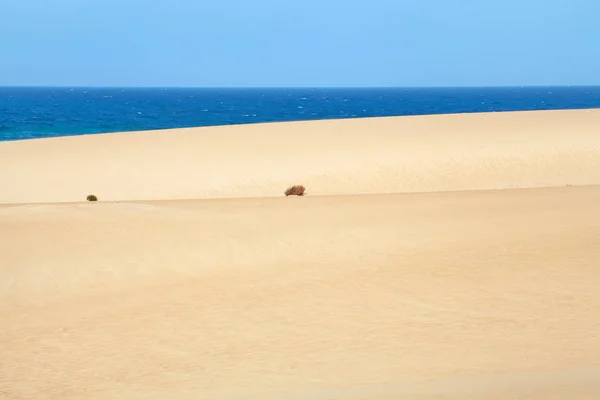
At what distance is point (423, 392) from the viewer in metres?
6.16

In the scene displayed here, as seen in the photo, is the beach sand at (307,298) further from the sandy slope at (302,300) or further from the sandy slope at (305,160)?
the sandy slope at (305,160)

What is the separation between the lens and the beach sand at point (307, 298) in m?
6.67

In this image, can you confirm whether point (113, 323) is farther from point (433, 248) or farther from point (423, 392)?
point (433, 248)

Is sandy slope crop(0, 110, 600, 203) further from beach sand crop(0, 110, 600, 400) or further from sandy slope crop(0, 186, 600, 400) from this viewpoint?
sandy slope crop(0, 186, 600, 400)

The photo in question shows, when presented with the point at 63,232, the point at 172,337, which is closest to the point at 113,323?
the point at 172,337

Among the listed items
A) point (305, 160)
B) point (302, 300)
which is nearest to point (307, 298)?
point (302, 300)

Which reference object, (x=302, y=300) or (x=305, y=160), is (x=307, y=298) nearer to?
(x=302, y=300)

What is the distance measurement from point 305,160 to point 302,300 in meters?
15.8

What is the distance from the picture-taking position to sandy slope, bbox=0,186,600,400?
21.9 ft

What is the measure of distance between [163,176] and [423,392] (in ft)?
59.7

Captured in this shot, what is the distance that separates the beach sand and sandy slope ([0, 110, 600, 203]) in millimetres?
6124

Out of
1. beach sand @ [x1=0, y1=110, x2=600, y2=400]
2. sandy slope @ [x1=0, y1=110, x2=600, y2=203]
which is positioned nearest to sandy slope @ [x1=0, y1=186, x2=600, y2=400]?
beach sand @ [x1=0, y1=110, x2=600, y2=400]

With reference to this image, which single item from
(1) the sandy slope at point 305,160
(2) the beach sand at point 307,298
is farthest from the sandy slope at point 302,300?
(1) the sandy slope at point 305,160

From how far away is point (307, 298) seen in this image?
9258 millimetres
